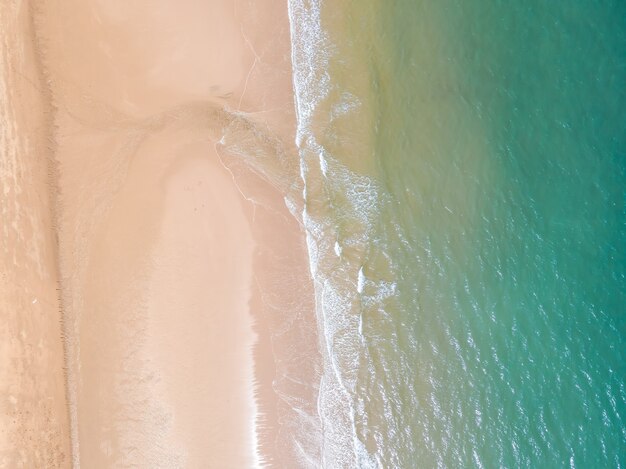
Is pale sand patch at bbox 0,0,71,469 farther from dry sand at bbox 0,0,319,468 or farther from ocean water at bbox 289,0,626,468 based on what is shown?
ocean water at bbox 289,0,626,468

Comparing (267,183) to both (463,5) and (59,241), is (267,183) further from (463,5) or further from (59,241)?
(463,5)

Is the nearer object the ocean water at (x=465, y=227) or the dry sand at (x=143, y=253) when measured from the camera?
the dry sand at (x=143, y=253)

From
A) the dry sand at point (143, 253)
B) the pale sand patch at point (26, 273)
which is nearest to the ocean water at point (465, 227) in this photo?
the dry sand at point (143, 253)

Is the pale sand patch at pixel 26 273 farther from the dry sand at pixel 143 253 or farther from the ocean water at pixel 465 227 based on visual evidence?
the ocean water at pixel 465 227

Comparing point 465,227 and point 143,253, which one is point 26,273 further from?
point 465,227

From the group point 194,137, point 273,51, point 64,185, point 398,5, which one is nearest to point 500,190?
point 398,5

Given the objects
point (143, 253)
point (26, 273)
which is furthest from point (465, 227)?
point (26, 273)
